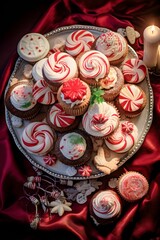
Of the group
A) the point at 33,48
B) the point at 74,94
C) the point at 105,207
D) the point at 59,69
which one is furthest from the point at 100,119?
the point at 33,48

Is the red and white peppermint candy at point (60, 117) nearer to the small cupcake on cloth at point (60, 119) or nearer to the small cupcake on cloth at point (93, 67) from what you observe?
the small cupcake on cloth at point (60, 119)

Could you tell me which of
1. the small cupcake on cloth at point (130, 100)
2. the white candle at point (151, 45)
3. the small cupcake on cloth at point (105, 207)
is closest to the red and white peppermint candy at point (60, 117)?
the small cupcake on cloth at point (130, 100)

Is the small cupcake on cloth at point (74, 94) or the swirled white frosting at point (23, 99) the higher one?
the small cupcake on cloth at point (74, 94)

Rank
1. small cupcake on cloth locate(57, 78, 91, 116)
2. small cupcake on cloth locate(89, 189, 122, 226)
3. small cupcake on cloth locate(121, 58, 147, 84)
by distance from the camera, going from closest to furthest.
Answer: small cupcake on cloth locate(57, 78, 91, 116)
small cupcake on cloth locate(89, 189, 122, 226)
small cupcake on cloth locate(121, 58, 147, 84)

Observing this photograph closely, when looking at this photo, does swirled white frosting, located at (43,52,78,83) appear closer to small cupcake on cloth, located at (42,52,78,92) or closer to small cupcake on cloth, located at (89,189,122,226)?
small cupcake on cloth, located at (42,52,78,92)

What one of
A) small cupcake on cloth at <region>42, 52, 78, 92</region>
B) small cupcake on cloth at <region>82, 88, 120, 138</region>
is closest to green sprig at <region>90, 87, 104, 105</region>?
small cupcake on cloth at <region>82, 88, 120, 138</region>

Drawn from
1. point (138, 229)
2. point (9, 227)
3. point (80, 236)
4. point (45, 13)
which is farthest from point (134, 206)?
point (45, 13)

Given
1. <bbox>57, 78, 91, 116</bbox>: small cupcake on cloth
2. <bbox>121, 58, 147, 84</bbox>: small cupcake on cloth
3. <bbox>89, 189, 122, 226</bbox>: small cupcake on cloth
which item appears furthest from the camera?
<bbox>121, 58, 147, 84</bbox>: small cupcake on cloth
